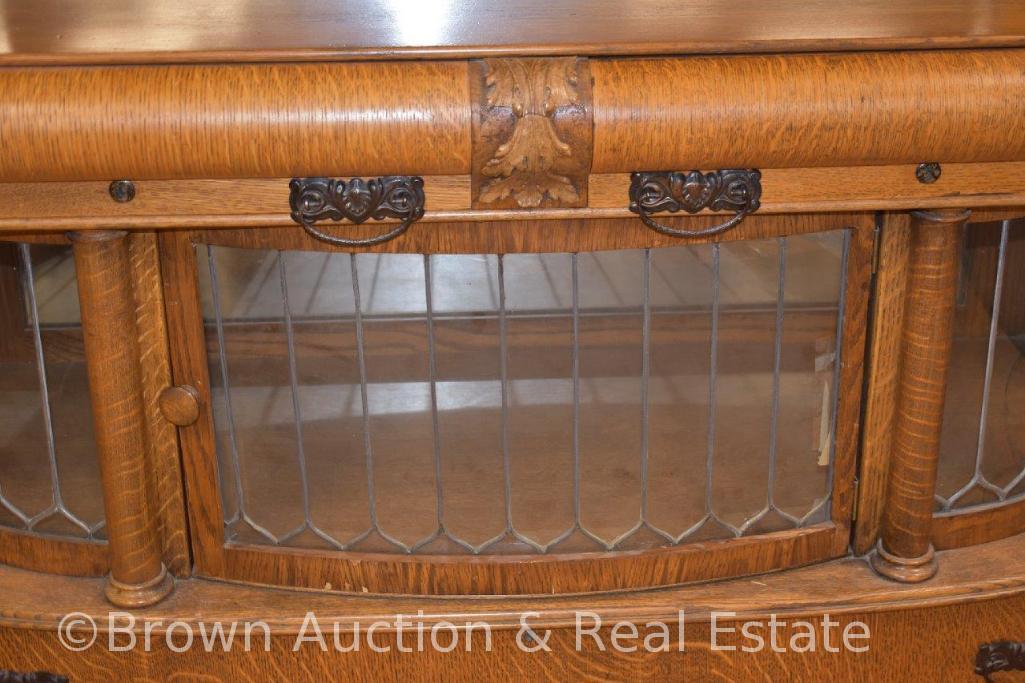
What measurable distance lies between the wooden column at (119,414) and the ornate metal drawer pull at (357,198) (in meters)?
0.18

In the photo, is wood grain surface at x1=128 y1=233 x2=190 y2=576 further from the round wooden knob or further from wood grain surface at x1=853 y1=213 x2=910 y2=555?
wood grain surface at x1=853 y1=213 x2=910 y2=555

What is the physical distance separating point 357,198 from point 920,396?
0.55 metres

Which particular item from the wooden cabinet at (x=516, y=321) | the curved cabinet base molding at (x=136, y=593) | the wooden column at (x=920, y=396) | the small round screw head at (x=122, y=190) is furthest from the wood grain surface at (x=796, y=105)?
the curved cabinet base molding at (x=136, y=593)

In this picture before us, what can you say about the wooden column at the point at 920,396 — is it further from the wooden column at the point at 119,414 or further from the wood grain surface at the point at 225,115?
the wooden column at the point at 119,414

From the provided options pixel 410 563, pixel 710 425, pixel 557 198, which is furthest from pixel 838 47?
pixel 410 563

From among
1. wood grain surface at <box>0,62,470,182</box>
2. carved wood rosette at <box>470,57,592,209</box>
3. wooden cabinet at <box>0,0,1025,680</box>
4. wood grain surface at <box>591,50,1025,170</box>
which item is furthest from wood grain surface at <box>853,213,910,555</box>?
wood grain surface at <box>0,62,470,182</box>

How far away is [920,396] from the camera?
112 centimetres

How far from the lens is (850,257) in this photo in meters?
1.10

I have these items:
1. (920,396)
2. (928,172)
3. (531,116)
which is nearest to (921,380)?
(920,396)

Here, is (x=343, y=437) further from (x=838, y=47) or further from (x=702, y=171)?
(x=838, y=47)

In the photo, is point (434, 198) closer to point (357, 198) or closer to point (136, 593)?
point (357, 198)

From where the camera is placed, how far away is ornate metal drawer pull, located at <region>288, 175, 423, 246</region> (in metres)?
0.97

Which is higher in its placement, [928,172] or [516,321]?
[928,172]

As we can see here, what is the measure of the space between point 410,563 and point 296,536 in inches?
4.5
